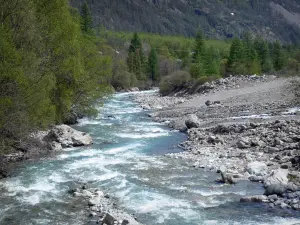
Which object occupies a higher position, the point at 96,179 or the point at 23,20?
the point at 23,20

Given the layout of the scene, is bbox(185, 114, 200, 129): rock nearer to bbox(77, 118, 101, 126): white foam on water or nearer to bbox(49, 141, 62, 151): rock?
bbox(77, 118, 101, 126): white foam on water

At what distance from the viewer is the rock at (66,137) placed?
79.1 feet

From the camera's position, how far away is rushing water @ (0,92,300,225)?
509 inches

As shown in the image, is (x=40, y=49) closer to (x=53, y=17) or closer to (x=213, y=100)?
(x=53, y=17)

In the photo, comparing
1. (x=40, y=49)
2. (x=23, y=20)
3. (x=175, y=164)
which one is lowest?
(x=175, y=164)

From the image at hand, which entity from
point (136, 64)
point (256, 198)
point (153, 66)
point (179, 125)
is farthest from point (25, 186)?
point (153, 66)

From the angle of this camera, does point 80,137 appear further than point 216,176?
Yes

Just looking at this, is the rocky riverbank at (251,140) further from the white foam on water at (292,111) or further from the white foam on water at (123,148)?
the white foam on water at (123,148)

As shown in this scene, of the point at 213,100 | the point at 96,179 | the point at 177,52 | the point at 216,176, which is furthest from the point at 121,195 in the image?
the point at 177,52

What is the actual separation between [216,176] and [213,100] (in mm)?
27774

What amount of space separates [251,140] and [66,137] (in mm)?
11738

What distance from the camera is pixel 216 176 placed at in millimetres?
17344

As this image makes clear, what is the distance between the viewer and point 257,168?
57.2 feet

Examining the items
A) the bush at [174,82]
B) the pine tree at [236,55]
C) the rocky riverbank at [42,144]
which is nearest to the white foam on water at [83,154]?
the rocky riverbank at [42,144]
